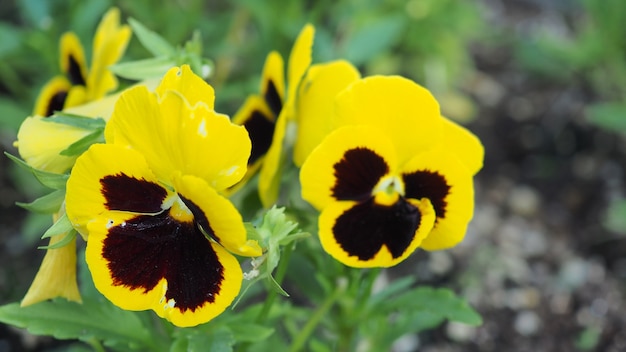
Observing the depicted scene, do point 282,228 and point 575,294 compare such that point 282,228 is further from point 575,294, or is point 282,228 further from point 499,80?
point 499,80

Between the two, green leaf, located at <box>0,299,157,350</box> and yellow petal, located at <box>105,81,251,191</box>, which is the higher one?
yellow petal, located at <box>105,81,251,191</box>

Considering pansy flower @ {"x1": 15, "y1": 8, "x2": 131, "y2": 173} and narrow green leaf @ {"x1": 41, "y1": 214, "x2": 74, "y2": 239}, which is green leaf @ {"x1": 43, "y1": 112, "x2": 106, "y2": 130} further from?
narrow green leaf @ {"x1": 41, "y1": 214, "x2": 74, "y2": 239}

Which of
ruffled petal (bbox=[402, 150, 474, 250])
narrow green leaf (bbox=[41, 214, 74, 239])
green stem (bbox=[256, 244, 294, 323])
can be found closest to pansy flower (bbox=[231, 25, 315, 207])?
green stem (bbox=[256, 244, 294, 323])

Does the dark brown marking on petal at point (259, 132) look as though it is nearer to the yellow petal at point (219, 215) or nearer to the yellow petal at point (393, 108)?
the yellow petal at point (393, 108)

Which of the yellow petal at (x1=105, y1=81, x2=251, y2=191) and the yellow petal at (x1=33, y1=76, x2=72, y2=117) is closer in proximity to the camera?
the yellow petal at (x1=105, y1=81, x2=251, y2=191)

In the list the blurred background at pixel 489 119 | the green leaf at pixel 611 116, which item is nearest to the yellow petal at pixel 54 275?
the blurred background at pixel 489 119

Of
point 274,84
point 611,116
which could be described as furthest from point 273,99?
point 611,116

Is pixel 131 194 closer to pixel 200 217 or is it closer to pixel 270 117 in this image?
pixel 200 217
